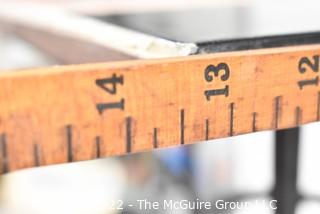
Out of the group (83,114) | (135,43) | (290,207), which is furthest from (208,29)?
(290,207)

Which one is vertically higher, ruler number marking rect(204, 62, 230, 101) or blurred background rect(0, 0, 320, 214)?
ruler number marking rect(204, 62, 230, 101)

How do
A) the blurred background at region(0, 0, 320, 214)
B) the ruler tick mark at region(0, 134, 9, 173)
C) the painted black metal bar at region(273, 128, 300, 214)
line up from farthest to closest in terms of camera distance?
the blurred background at region(0, 0, 320, 214), the painted black metal bar at region(273, 128, 300, 214), the ruler tick mark at region(0, 134, 9, 173)

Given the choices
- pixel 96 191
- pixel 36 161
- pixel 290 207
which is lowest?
pixel 96 191

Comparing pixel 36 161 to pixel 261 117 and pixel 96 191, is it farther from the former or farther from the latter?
pixel 96 191

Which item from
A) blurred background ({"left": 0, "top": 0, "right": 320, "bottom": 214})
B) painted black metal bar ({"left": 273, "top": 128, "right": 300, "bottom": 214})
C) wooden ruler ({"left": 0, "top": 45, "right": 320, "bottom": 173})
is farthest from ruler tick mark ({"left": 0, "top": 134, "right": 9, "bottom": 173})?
blurred background ({"left": 0, "top": 0, "right": 320, "bottom": 214})

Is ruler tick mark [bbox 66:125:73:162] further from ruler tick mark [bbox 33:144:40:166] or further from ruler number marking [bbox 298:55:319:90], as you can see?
ruler number marking [bbox 298:55:319:90]

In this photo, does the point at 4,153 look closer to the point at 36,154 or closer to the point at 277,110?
the point at 36,154

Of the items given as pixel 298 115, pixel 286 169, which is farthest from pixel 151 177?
pixel 298 115
